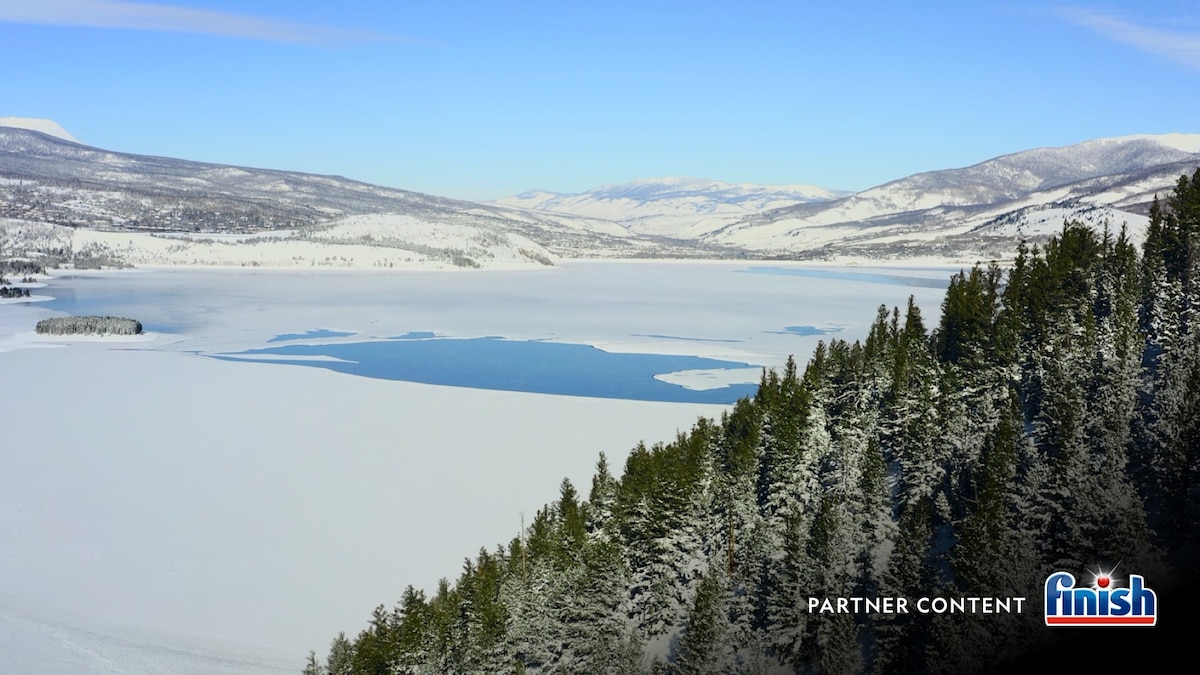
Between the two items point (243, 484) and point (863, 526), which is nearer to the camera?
point (863, 526)

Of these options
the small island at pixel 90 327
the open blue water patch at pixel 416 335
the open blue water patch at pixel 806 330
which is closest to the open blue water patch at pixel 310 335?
the open blue water patch at pixel 416 335

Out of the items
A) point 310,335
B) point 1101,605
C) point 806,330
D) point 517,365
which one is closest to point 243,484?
point 1101,605

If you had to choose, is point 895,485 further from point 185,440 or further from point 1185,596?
point 185,440

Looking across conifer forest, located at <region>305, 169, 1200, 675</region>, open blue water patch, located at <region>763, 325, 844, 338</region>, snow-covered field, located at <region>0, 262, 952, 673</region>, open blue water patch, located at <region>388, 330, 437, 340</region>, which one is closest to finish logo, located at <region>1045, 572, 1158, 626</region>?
conifer forest, located at <region>305, 169, 1200, 675</region>

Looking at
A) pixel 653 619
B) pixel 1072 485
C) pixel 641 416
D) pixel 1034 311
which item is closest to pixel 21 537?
pixel 653 619

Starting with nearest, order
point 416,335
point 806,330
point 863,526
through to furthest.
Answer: point 863,526 → point 416,335 → point 806,330

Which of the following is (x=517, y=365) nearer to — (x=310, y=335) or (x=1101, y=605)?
(x=310, y=335)

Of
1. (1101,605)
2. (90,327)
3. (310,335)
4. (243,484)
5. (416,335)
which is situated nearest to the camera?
(1101,605)
